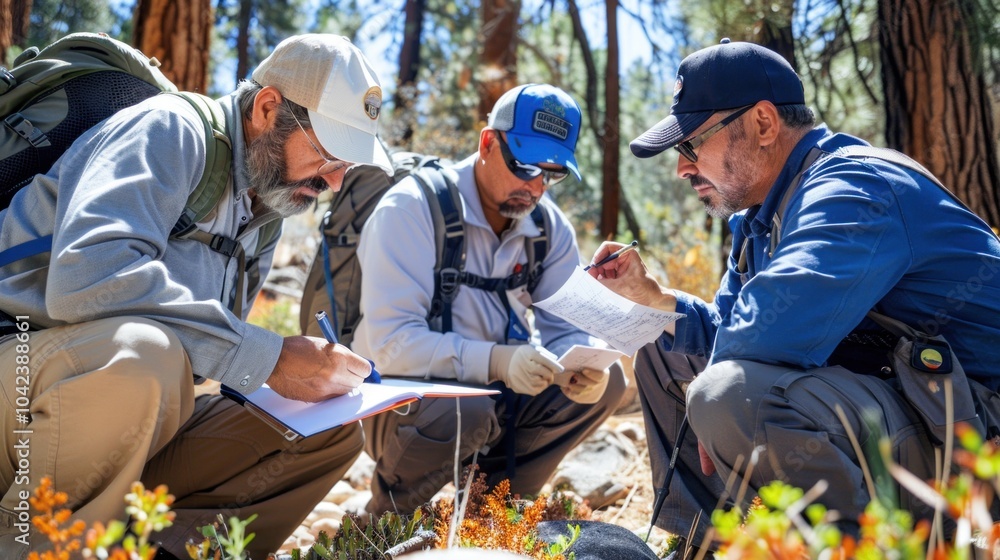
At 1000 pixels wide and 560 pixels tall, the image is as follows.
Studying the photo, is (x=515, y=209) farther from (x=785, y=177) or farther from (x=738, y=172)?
(x=785, y=177)

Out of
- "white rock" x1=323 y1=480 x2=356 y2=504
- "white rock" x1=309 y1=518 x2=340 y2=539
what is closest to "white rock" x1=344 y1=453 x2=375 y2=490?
"white rock" x1=323 y1=480 x2=356 y2=504

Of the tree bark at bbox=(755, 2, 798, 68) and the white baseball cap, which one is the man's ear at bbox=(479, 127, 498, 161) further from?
the tree bark at bbox=(755, 2, 798, 68)

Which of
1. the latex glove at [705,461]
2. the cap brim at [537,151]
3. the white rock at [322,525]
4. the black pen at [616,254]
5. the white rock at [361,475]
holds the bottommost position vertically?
the white rock at [361,475]

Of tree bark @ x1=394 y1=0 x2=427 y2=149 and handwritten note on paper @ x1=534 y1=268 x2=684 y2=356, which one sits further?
tree bark @ x1=394 y1=0 x2=427 y2=149

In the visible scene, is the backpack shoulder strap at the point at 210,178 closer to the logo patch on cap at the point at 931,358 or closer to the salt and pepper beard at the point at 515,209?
the salt and pepper beard at the point at 515,209

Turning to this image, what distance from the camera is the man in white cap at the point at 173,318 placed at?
2412mm

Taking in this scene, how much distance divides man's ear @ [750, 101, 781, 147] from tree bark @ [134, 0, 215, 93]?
409cm

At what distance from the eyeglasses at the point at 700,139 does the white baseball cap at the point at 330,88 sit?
1.06 m

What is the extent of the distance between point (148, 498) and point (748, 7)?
6375mm

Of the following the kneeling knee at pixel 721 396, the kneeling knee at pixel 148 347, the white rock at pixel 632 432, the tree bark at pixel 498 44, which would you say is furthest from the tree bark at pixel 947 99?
the tree bark at pixel 498 44

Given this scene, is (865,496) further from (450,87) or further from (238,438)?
(450,87)

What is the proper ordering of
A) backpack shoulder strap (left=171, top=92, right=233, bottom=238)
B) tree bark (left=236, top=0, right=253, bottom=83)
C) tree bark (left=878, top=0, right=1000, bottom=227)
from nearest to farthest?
backpack shoulder strap (left=171, top=92, right=233, bottom=238) → tree bark (left=878, top=0, right=1000, bottom=227) → tree bark (left=236, top=0, right=253, bottom=83)

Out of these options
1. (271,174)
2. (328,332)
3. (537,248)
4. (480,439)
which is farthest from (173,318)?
(537,248)

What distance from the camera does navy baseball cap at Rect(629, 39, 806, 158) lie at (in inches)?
120
